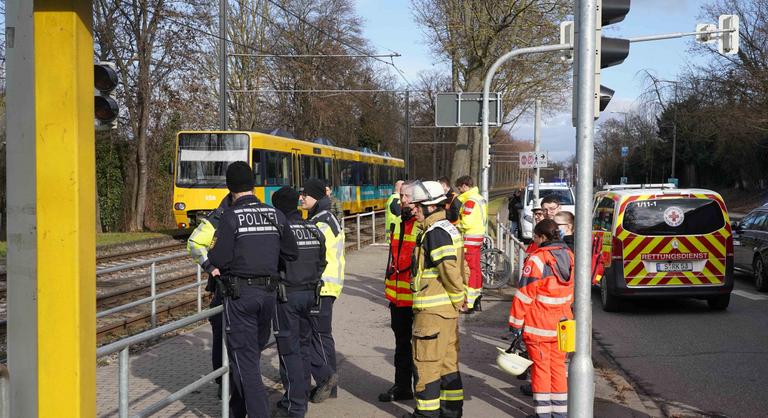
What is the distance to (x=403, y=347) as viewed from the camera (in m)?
6.82

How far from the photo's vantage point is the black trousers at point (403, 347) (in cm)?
673

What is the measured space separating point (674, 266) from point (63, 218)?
955 cm

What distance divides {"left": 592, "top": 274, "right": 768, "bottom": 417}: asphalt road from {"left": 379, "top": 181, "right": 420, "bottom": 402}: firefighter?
7.08ft

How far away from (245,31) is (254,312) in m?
37.9

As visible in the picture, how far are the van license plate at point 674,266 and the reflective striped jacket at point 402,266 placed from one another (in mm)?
6102

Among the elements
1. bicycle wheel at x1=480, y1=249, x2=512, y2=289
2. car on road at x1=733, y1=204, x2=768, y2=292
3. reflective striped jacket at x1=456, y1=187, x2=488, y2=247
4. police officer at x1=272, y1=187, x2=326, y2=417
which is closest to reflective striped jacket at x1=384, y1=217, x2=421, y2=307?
police officer at x1=272, y1=187, x2=326, y2=417

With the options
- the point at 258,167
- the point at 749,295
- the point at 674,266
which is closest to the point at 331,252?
the point at 674,266

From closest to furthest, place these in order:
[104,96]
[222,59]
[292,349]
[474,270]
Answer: [104,96] < [292,349] < [474,270] < [222,59]

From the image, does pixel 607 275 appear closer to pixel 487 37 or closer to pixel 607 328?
pixel 607 328

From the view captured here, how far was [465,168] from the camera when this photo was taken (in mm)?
26828

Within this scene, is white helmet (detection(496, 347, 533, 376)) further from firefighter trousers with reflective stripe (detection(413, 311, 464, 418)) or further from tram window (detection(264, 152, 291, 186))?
tram window (detection(264, 152, 291, 186))

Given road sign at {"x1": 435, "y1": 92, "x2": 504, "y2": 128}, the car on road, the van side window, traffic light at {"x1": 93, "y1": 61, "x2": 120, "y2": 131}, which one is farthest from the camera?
road sign at {"x1": 435, "y1": 92, "x2": 504, "y2": 128}

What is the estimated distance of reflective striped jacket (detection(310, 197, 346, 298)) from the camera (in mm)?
6949

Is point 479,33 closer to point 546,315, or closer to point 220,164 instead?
point 220,164
